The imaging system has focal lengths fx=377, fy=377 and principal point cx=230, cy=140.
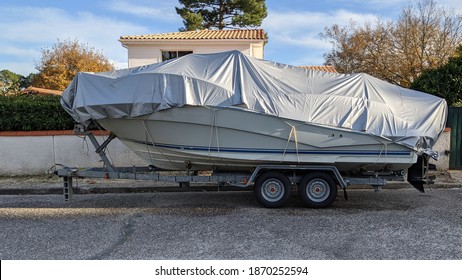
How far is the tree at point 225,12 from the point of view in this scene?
96.9 feet

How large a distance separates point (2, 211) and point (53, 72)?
22300mm

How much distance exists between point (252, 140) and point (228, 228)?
158 centimetres

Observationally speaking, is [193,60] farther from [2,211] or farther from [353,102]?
[2,211]

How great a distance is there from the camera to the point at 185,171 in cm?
731

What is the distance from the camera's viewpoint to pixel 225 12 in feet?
100

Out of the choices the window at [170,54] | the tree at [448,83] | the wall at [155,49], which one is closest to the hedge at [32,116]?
the wall at [155,49]

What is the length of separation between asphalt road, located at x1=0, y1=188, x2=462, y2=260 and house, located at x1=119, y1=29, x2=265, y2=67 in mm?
11865

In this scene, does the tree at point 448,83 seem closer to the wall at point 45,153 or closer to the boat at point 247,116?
the boat at point 247,116

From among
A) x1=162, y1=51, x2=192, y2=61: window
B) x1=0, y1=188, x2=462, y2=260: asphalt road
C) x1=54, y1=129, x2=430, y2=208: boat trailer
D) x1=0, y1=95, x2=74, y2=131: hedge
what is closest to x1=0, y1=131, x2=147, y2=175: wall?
x1=0, y1=95, x2=74, y2=131: hedge

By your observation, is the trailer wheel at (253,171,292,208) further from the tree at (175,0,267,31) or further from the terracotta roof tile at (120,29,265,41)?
the tree at (175,0,267,31)

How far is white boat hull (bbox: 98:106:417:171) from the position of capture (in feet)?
20.7

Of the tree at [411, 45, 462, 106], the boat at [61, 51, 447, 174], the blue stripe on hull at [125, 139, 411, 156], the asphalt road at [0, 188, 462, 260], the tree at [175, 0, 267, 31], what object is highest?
the tree at [175, 0, 267, 31]

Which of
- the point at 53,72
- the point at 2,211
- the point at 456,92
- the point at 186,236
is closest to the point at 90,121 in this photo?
the point at 2,211

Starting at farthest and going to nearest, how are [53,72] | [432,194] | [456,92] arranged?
[53,72] < [456,92] < [432,194]
